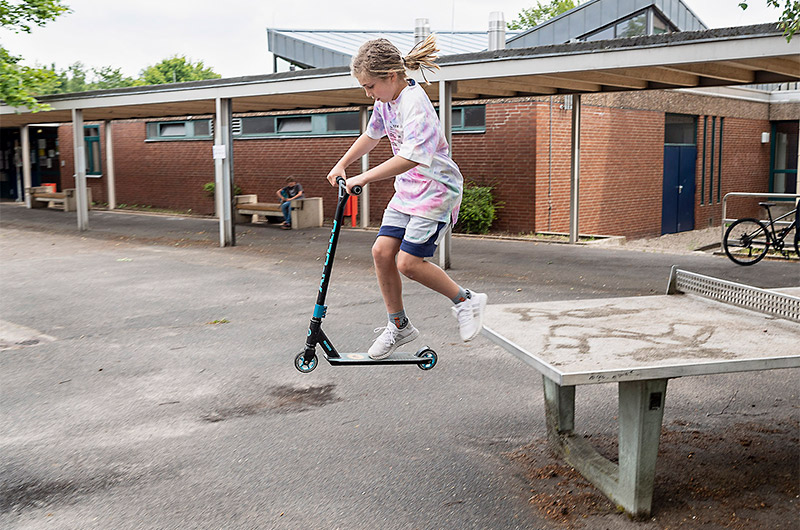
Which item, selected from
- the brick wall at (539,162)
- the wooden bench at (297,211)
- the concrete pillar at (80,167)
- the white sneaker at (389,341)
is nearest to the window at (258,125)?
the brick wall at (539,162)

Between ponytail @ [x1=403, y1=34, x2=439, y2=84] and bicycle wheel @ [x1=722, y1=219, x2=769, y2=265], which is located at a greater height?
ponytail @ [x1=403, y1=34, x2=439, y2=84]

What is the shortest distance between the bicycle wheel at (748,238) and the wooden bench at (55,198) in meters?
21.9

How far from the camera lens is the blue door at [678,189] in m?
23.3

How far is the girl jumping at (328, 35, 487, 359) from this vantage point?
420 centimetres

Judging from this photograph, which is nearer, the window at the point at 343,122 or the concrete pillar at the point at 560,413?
the concrete pillar at the point at 560,413

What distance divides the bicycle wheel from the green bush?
629 cm

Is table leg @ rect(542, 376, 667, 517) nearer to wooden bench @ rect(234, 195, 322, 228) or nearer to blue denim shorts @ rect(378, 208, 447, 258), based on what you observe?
blue denim shorts @ rect(378, 208, 447, 258)

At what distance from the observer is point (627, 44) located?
10.9 m

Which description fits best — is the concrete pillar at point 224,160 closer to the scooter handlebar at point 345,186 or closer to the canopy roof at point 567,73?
the canopy roof at point 567,73

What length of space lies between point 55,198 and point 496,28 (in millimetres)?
18490

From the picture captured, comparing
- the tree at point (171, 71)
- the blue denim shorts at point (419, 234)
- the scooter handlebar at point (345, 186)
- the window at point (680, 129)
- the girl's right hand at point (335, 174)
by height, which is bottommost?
the blue denim shorts at point (419, 234)

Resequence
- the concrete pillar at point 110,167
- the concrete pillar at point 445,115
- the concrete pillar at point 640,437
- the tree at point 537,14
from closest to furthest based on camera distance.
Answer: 1. the concrete pillar at point 640,437
2. the concrete pillar at point 445,115
3. the concrete pillar at point 110,167
4. the tree at point 537,14

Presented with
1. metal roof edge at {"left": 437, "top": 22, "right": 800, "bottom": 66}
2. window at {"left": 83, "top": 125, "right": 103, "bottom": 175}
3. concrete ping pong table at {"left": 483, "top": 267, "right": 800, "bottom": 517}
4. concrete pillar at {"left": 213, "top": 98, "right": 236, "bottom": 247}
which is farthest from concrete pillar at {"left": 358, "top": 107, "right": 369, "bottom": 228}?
concrete ping pong table at {"left": 483, "top": 267, "right": 800, "bottom": 517}

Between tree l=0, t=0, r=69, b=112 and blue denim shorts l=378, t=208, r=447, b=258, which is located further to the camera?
tree l=0, t=0, r=69, b=112
